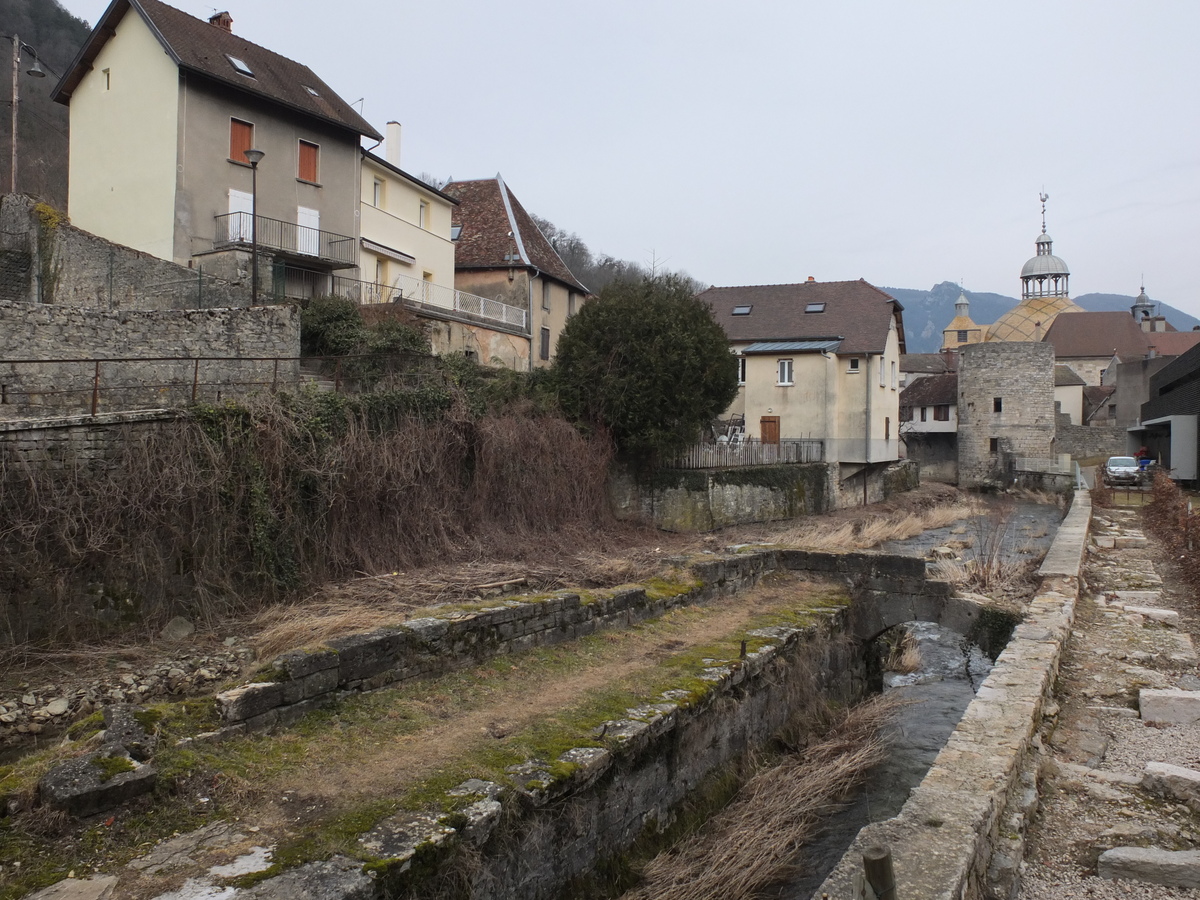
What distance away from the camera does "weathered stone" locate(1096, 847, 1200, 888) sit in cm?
401

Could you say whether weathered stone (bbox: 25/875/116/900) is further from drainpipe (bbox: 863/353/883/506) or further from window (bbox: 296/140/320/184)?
drainpipe (bbox: 863/353/883/506)

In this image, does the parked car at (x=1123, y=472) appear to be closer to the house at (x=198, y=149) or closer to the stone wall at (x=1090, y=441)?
the stone wall at (x=1090, y=441)

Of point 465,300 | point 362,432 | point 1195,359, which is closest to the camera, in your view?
point 362,432

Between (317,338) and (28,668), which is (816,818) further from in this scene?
(317,338)

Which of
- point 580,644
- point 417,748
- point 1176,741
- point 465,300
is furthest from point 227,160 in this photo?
point 1176,741

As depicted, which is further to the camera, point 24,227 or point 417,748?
point 24,227

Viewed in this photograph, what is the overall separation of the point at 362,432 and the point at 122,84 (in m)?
13.7

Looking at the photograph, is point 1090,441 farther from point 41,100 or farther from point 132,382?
point 41,100

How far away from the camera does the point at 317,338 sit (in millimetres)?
18172

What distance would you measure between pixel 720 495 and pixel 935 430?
33504mm

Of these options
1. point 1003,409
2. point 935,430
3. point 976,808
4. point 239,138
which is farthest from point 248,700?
point 935,430

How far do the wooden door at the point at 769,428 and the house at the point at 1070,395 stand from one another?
39552mm

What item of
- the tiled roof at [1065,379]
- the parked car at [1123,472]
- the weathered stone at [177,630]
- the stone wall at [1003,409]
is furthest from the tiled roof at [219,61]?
the tiled roof at [1065,379]

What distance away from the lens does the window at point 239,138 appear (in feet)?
66.0
